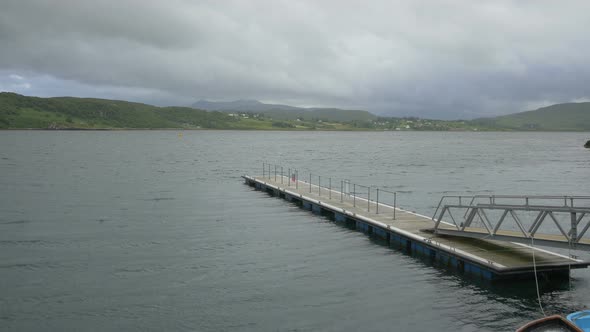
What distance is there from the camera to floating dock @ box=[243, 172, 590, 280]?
21750mm

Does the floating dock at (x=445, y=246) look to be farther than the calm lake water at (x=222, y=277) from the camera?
Yes

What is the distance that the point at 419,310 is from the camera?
778 inches

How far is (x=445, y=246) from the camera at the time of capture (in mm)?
24969

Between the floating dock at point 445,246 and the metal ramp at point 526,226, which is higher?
the metal ramp at point 526,226

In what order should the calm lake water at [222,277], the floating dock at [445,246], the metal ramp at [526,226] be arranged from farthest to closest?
the floating dock at [445,246], the metal ramp at [526,226], the calm lake water at [222,277]

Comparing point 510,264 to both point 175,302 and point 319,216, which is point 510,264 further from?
point 319,216

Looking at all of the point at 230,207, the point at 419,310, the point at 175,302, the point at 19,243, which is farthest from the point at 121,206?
the point at 419,310

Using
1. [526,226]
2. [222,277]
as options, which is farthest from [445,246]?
[526,226]

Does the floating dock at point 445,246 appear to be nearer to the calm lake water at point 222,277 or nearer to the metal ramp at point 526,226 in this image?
the metal ramp at point 526,226

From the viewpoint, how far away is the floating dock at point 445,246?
2175 cm

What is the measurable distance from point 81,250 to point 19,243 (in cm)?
475

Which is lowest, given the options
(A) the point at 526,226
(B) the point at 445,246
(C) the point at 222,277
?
(C) the point at 222,277

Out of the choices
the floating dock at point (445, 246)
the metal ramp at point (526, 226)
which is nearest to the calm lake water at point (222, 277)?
the floating dock at point (445, 246)

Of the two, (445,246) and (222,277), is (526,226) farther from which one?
(222,277)
